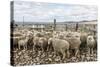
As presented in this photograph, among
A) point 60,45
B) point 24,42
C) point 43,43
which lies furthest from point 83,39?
point 24,42

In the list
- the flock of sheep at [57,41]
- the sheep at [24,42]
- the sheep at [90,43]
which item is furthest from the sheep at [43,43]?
the sheep at [90,43]

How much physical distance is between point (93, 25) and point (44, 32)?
28.1 inches

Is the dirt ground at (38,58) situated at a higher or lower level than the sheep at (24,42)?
lower

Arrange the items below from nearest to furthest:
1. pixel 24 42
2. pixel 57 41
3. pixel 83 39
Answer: pixel 24 42, pixel 57 41, pixel 83 39

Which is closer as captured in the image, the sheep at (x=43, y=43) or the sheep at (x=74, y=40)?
the sheep at (x=43, y=43)

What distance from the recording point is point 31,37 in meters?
2.36

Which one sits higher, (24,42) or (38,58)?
(24,42)

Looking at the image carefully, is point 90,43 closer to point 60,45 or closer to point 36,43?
point 60,45

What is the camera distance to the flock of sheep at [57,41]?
91.4 inches

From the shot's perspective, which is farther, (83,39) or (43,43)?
(83,39)

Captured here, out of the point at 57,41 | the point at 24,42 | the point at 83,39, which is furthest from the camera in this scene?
the point at 83,39

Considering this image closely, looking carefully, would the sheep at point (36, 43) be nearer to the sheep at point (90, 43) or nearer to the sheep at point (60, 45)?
the sheep at point (60, 45)

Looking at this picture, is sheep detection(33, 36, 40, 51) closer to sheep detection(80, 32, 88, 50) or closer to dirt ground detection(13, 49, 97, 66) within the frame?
dirt ground detection(13, 49, 97, 66)

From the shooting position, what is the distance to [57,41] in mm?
2475
